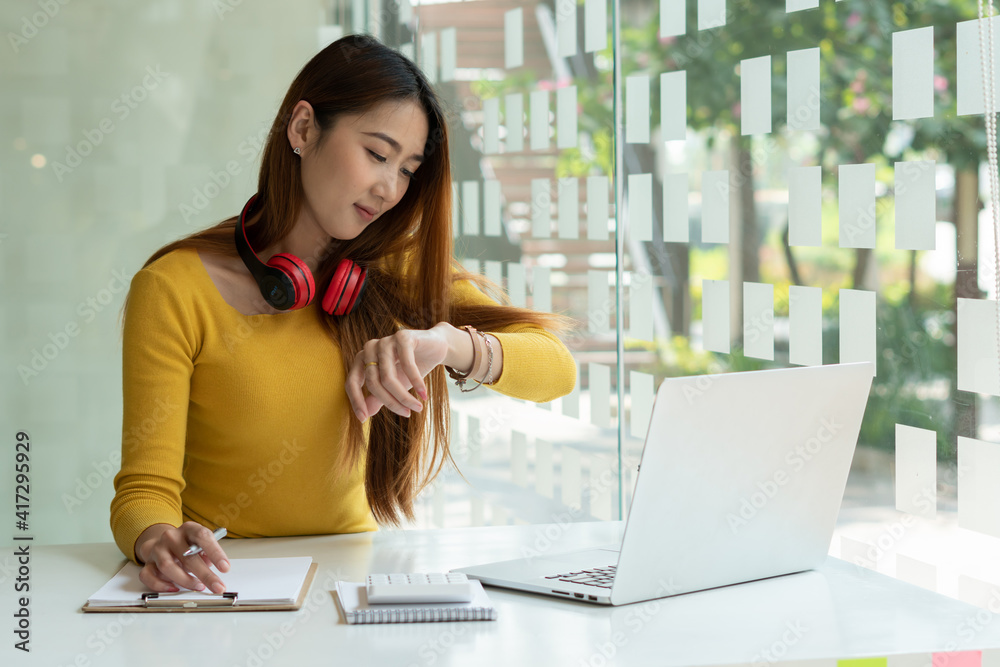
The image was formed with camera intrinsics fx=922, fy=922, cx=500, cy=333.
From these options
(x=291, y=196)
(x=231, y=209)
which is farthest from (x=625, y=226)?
(x=231, y=209)

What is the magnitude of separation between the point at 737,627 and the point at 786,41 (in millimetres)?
1152

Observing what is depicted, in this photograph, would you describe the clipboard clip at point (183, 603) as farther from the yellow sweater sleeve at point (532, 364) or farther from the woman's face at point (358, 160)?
the woman's face at point (358, 160)

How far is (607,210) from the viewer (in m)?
2.01

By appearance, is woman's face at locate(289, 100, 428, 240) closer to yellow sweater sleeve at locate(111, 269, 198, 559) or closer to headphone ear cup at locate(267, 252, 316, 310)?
headphone ear cup at locate(267, 252, 316, 310)

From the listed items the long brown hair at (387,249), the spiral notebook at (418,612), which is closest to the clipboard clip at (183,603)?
the spiral notebook at (418,612)

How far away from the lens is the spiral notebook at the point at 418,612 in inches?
36.6

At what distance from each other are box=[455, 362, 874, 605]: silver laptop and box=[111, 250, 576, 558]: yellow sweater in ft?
1.45

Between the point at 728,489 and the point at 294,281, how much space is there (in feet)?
2.36

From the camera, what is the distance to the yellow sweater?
4.50ft

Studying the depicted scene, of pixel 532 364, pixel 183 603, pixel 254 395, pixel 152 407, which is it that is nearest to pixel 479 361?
pixel 532 364

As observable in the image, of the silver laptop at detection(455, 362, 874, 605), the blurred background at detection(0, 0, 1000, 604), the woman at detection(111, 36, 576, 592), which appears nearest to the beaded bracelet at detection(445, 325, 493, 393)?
the woman at detection(111, 36, 576, 592)

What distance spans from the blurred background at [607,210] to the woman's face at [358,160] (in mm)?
338

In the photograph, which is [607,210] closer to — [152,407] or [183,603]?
[152,407]

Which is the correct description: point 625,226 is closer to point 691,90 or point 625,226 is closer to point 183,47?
point 691,90
